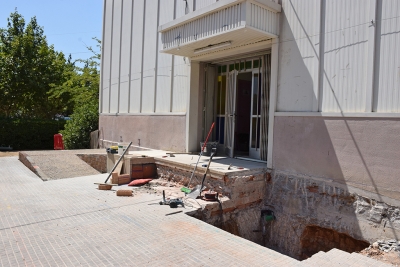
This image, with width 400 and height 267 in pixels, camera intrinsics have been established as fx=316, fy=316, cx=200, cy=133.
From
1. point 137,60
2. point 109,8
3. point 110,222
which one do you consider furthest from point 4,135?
point 110,222

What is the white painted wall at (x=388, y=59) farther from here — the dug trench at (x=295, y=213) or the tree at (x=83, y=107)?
the tree at (x=83, y=107)

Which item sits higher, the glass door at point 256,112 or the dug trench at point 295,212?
the glass door at point 256,112

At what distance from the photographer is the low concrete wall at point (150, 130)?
984 centimetres

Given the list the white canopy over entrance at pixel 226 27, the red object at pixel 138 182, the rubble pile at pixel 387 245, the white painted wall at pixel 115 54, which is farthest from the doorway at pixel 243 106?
the white painted wall at pixel 115 54

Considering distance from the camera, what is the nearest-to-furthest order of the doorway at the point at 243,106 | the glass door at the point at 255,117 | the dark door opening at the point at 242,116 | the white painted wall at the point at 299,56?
the white painted wall at the point at 299,56
the doorway at the point at 243,106
the glass door at the point at 255,117
the dark door opening at the point at 242,116

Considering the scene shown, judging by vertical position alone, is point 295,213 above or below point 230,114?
below

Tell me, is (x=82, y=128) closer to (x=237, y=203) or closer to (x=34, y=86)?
(x=34, y=86)

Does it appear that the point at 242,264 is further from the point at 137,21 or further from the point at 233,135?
the point at 137,21

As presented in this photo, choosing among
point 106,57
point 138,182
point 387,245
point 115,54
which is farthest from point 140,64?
point 387,245

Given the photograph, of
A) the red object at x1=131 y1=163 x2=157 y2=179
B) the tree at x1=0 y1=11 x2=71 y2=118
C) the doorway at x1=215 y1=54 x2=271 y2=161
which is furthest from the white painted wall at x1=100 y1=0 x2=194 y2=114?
the tree at x1=0 y1=11 x2=71 y2=118

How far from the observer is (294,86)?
6.57 meters

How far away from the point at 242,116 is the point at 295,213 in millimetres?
4229

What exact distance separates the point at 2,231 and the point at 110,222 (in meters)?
1.50

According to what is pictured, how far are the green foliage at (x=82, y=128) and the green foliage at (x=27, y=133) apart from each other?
195 inches
